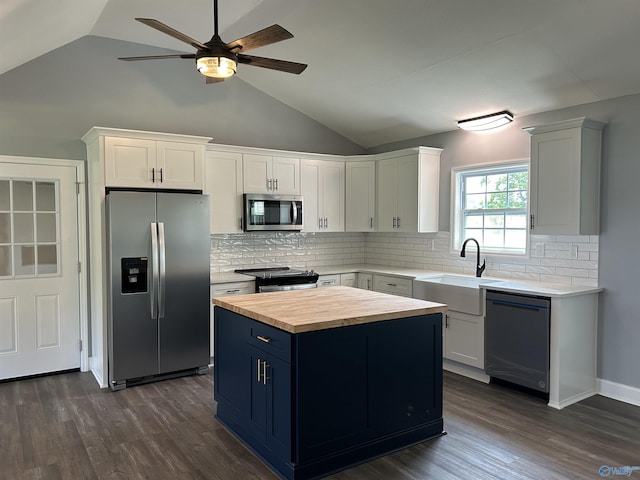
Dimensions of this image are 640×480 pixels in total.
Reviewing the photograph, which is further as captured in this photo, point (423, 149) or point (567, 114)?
point (423, 149)

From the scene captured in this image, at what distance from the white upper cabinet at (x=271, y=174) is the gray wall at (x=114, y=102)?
1.28 feet

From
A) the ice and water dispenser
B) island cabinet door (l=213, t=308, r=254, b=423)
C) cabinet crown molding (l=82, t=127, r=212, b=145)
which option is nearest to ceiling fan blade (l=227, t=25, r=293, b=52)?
island cabinet door (l=213, t=308, r=254, b=423)

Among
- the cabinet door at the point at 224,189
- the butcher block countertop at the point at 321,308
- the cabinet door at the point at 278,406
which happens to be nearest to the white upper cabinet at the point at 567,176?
the butcher block countertop at the point at 321,308

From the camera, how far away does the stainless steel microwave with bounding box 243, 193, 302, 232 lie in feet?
17.2

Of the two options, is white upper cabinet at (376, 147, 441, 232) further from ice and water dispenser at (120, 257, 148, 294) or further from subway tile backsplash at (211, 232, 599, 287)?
ice and water dispenser at (120, 257, 148, 294)

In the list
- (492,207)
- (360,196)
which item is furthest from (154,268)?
(492,207)

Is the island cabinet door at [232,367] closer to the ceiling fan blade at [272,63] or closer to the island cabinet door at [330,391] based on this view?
the island cabinet door at [330,391]

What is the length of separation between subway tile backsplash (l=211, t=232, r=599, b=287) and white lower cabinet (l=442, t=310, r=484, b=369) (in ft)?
2.25

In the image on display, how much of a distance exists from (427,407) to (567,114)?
9.40ft

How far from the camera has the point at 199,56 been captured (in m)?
2.65

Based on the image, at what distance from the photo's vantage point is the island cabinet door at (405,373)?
9.73 feet

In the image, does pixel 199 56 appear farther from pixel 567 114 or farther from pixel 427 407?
pixel 567 114

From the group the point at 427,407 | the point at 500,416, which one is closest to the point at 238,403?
the point at 427,407

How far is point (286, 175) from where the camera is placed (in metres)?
5.55
